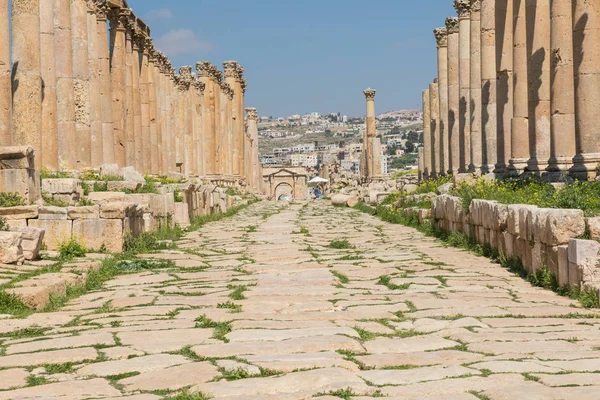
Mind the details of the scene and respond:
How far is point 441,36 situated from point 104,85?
17.7 m

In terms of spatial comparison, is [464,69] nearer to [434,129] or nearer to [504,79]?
[504,79]

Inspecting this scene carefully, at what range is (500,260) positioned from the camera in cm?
1246

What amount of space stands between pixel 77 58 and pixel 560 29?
12.2 m

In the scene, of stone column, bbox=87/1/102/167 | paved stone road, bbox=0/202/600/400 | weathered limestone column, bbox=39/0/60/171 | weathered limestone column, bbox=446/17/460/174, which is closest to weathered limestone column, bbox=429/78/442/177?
weathered limestone column, bbox=446/17/460/174

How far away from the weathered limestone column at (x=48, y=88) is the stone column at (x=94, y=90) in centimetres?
331

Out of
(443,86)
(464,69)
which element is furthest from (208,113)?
(464,69)

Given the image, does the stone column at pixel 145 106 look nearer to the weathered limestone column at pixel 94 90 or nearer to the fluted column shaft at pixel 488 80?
the weathered limestone column at pixel 94 90

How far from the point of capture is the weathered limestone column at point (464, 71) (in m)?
31.8

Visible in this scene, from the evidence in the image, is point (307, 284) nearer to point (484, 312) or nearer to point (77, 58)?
point (484, 312)

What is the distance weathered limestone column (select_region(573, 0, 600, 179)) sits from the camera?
16672 mm

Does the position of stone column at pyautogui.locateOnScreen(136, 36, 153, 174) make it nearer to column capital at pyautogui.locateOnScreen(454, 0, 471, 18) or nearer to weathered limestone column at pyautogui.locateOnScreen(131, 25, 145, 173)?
weathered limestone column at pyautogui.locateOnScreen(131, 25, 145, 173)

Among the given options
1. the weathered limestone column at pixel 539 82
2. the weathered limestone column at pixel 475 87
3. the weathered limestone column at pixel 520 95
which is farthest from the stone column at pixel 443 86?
the weathered limestone column at pixel 539 82

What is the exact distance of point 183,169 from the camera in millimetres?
44344

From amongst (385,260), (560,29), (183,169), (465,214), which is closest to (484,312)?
(385,260)
